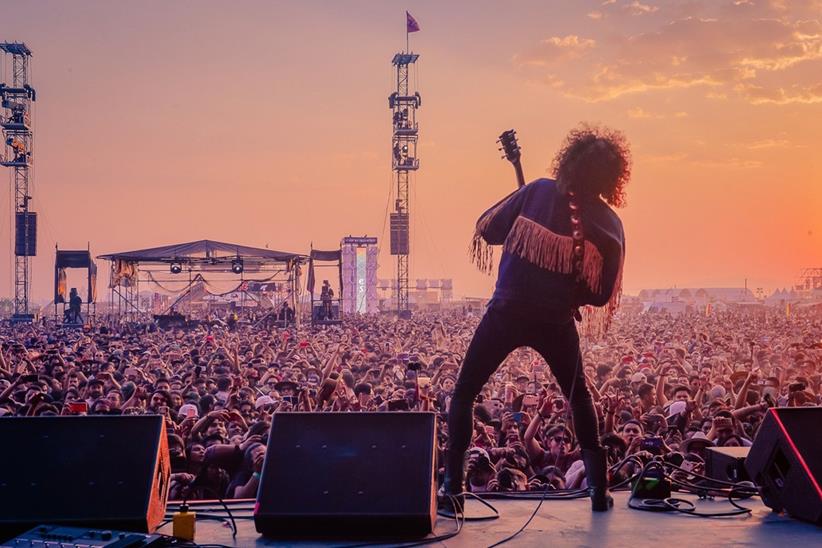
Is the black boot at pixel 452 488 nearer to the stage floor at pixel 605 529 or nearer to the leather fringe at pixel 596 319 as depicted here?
the stage floor at pixel 605 529

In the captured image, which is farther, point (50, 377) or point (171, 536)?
point (50, 377)

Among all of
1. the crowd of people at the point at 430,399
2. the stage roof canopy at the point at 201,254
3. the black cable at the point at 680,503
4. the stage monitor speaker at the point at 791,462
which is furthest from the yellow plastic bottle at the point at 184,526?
the stage roof canopy at the point at 201,254

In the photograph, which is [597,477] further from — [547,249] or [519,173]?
[519,173]

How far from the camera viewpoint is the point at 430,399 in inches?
353

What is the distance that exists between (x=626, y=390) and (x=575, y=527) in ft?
26.2

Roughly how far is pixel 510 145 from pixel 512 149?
2 centimetres

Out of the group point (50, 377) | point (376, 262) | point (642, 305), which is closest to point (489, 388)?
point (50, 377)

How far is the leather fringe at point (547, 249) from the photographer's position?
3.85 m

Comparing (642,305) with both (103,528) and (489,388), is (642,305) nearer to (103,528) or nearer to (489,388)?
(489,388)

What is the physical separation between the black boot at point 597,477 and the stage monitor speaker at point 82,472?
2010mm

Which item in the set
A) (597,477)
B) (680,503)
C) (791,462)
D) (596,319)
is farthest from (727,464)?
(596,319)

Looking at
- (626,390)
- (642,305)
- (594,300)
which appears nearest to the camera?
(594,300)

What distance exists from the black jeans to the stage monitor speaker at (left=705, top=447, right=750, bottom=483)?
91 centimetres

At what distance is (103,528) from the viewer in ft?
11.4
